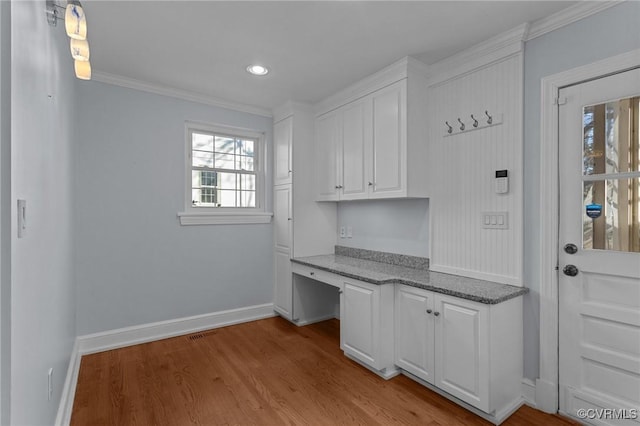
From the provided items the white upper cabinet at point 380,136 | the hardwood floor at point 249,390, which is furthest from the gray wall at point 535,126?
the white upper cabinet at point 380,136

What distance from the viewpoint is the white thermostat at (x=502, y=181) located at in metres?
2.29

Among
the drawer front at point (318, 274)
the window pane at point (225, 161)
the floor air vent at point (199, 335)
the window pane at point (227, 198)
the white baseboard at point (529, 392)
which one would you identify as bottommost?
the floor air vent at point (199, 335)

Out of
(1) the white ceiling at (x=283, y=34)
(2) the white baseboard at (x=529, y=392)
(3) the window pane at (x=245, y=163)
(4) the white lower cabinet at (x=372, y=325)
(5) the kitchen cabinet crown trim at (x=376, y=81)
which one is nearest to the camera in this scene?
(1) the white ceiling at (x=283, y=34)

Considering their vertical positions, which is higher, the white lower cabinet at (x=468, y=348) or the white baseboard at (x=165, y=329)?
the white lower cabinet at (x=468, y=348)

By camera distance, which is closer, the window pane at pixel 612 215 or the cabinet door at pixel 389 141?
the window pane at pixel 612 215

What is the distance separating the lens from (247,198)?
12.9ft

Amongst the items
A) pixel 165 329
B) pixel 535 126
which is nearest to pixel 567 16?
pixel 535 126

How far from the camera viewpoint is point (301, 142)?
3734mm

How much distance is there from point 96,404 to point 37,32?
88.2 inches

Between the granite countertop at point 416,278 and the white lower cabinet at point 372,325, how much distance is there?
0.31 ft

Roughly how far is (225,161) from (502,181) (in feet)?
9.24

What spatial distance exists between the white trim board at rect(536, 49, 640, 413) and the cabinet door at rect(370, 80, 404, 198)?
0.95 m

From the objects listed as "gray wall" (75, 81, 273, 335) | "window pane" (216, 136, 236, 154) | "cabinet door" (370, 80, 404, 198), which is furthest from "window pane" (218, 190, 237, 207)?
"cabinet door" (370, 80, 404, 198)

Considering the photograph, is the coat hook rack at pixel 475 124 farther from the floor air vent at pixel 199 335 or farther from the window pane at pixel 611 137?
the floor air vent at pixel 199 335
